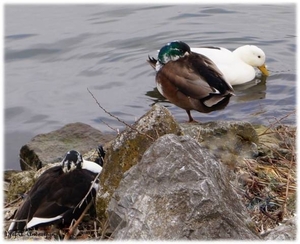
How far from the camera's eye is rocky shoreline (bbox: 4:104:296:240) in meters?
4.18

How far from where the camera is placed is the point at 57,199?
523 cm

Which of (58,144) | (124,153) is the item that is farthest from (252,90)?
(124,153)

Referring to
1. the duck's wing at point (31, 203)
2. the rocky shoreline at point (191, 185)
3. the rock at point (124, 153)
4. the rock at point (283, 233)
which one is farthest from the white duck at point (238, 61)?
the rock at point (283, 233)

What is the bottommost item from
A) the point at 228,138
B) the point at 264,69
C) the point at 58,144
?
the point at 264,69

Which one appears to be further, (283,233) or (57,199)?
(57,199)

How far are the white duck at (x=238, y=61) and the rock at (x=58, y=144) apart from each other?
2973mm

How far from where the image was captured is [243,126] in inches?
267

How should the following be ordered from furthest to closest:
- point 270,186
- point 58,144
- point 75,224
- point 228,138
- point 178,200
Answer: point 58,144, point 228,138, point 270,186, point 75,224, point 178,200

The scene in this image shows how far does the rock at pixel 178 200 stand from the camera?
4.16 metres

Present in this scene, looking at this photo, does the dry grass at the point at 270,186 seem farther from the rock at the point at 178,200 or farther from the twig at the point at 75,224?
the twig at the point at 75,224

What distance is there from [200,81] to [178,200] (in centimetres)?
376

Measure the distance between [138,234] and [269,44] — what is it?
876 centimetres

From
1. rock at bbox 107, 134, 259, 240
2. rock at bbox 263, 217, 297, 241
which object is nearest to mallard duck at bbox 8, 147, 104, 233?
rock at bbox 107, 134, 259, 240

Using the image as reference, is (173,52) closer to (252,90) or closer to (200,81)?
(200,81)
